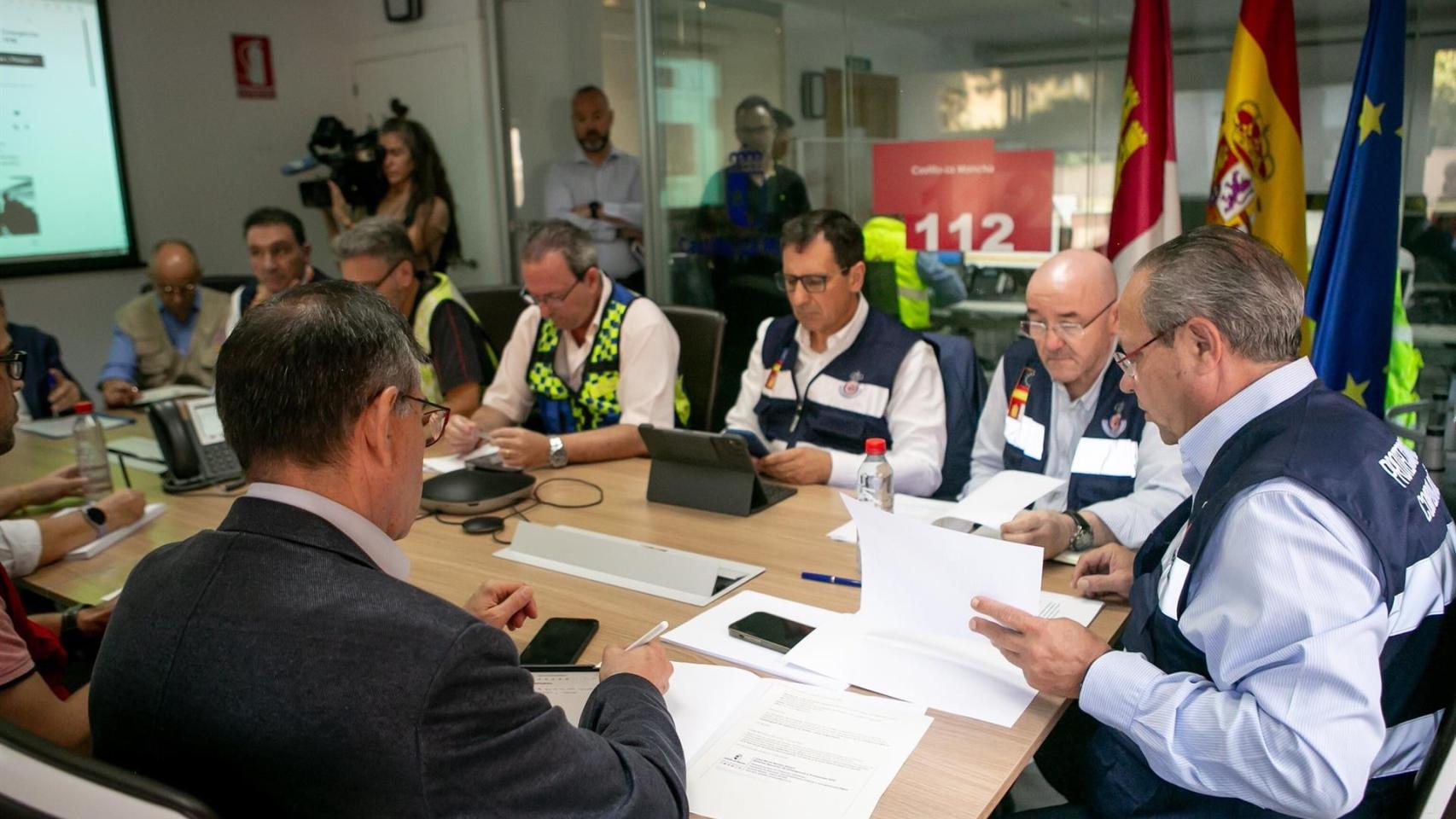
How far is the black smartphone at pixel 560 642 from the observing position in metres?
1.60

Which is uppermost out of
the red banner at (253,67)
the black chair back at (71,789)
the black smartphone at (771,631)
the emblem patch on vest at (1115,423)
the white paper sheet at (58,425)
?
the red banner at (253,67)

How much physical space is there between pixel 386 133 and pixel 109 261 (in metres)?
1.54

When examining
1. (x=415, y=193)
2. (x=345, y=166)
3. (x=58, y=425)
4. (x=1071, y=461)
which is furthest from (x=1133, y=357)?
(x=345, y=166)

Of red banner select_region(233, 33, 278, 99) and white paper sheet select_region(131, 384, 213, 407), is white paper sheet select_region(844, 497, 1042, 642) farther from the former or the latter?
red banner select_region(233, 33, 278, 99)

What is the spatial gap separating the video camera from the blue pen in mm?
4493

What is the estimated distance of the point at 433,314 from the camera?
11.1 feet

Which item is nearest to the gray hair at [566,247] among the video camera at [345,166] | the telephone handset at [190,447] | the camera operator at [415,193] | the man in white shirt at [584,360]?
the man in white shirt at [584,360]

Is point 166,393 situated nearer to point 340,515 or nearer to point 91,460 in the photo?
point 91,460

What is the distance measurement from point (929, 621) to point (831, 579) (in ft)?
1.23

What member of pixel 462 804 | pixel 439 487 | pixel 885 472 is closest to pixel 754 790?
pixel 462 804

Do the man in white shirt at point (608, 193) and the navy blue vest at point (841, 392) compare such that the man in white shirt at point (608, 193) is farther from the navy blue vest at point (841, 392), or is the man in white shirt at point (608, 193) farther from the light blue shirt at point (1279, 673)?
the light blue shirt at point (1279, 673)

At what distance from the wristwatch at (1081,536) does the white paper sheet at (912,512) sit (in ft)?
0.82

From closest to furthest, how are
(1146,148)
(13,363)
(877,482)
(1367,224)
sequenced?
(13,363), (877,482), (1367,224), (1146,148)

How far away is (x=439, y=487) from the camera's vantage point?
96.5 inches
